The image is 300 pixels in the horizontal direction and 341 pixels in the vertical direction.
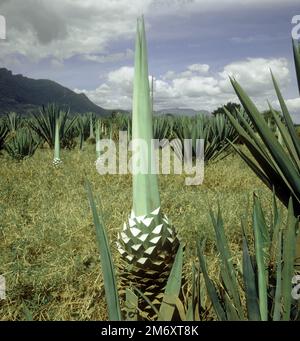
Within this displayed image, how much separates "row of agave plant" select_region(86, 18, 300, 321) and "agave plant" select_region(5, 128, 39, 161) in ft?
22.3

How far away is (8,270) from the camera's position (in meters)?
2.92

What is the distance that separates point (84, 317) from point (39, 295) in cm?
41

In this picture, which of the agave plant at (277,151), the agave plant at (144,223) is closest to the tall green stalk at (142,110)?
the agave plant at (144,223)

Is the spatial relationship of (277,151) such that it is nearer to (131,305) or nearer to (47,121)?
(131,305)

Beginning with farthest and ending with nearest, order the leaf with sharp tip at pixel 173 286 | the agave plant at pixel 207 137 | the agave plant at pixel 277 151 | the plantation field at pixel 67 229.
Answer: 1. the agave plant at pixel 207 137
2. the plantation field at pixel 67 229
3. the agave plant at pixel 277 151
4. the leaf with sharp tip at pixel 173 286

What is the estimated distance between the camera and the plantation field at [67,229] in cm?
250

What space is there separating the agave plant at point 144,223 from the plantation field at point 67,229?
1.13 ft

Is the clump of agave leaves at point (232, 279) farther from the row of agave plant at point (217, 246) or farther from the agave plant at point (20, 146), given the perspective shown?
the agave plant at point (20, 146)

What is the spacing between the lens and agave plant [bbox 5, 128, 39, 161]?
7.78m

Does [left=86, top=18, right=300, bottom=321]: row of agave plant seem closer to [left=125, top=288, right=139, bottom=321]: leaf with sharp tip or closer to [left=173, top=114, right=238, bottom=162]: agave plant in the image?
[left=125, top=288, right=139, bottom=321]: leaf with sharp tip

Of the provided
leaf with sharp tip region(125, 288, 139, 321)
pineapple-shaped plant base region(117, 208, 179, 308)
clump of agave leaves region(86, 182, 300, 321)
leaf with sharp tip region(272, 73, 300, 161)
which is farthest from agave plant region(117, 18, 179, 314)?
leaf with sharp tip region(272, 73, 300, 161)

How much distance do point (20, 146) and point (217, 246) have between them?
24.0 ft

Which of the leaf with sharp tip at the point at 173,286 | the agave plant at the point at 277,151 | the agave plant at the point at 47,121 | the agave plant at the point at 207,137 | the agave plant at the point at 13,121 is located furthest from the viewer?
the agave plant at the point at 13,121
